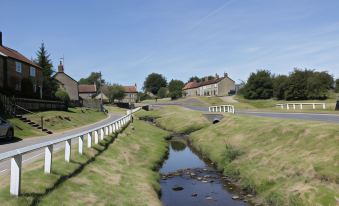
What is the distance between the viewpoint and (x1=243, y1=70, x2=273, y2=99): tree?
112250mm

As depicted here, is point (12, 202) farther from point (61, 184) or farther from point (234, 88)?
point (234, 88)

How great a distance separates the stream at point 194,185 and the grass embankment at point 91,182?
1061mm

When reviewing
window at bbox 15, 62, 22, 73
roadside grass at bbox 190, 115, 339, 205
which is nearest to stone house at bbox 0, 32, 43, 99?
window at bbox 15, 62, 22, 73

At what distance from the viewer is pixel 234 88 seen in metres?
152

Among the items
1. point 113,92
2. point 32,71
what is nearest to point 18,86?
point 32,71

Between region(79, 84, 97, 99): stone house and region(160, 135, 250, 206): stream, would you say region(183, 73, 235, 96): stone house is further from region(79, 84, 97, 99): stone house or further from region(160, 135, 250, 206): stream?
region(160, 135, 250, 206): stream

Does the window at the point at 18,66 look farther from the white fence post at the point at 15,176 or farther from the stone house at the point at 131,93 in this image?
the stone house at the point at 131,93

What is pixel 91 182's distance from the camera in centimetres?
1399

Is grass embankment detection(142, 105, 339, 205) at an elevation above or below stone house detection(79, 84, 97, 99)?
below

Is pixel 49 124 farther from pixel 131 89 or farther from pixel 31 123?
pixel 131 89

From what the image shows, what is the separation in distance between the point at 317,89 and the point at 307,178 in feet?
276

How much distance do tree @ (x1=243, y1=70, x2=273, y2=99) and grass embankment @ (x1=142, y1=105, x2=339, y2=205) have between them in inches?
3221

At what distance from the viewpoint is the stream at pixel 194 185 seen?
17.3 m

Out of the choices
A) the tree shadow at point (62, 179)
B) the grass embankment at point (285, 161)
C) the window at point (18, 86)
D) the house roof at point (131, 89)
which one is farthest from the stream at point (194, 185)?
the house roof at point (131, 89)
